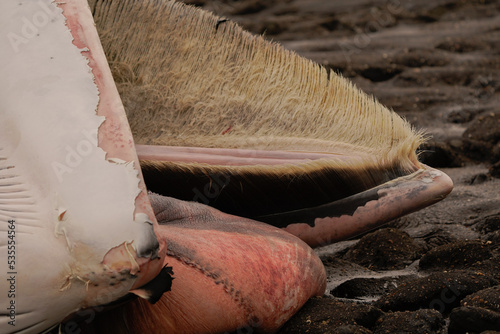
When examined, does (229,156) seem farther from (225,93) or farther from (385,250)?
(385,250)

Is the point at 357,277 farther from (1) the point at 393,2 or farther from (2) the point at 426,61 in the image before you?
(1) the point at 393,2

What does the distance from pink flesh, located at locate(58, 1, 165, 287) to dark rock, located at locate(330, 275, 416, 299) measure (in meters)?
0.79

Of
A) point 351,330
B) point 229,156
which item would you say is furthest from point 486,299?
point 229,156

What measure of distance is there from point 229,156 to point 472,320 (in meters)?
0.84

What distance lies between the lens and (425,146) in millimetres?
3299

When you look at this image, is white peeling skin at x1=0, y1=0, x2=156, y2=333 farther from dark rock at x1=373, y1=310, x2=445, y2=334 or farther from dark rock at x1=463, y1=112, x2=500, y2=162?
dark rock at x1=463, y1=112, x2=500, y2=162

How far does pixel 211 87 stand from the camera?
7.55 ft

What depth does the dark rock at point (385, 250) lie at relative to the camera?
239 cm

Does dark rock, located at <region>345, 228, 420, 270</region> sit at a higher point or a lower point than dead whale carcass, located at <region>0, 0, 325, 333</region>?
lower

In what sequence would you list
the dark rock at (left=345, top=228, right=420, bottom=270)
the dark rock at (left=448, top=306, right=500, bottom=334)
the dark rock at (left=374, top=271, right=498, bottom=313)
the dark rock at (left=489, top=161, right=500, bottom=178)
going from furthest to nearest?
the dark rock at (left=489, top=161, right=500, bottom=178), the dark rock at (left=345, top=228, right=420, bottom=270), the dark rock at (left=374, top=271, right=498, bottom=313), the dark rock at (left=448, top=306, right=500, bottom=334)

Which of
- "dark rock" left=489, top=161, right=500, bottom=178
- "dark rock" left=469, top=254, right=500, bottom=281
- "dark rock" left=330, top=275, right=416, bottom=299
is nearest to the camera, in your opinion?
"dark rock" left=469, top=254, right=500, bottom=281

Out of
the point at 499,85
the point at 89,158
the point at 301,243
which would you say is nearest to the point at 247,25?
the point at 499,85

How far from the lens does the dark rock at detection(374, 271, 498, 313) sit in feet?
6.12

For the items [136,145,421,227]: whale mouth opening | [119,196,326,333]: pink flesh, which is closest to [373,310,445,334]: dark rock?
[119,196,326,333]: pink flesh
